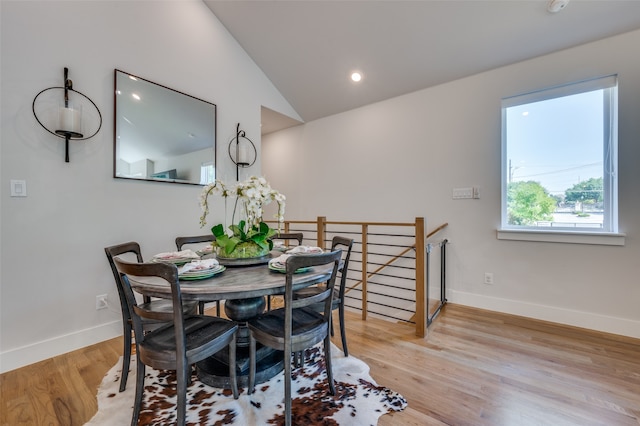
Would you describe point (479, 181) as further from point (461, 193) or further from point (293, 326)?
point (293, 326)

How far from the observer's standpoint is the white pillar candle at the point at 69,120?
6.40 ft

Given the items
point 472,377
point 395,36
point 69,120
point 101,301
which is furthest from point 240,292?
point 395,36

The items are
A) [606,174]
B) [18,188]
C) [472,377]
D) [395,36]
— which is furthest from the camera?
[395,36]

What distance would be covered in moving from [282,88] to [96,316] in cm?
329

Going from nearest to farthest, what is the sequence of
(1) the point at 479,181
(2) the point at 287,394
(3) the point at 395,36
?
(2) the point at 287,394
(3) the point at 395,36
(1) the point at 479,181

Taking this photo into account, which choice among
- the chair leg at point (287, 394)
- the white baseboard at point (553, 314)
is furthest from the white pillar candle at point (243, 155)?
the white baseboard at point (553, 314)

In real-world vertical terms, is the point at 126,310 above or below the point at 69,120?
below

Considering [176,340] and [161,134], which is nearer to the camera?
[176,340]

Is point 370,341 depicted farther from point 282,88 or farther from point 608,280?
point 282,88

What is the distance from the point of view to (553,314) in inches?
101

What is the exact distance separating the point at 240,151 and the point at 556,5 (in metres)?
3.16

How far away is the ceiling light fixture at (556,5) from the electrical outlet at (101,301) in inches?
170

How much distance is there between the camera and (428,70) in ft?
9.95

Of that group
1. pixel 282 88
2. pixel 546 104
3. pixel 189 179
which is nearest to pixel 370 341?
pixel 189 179
